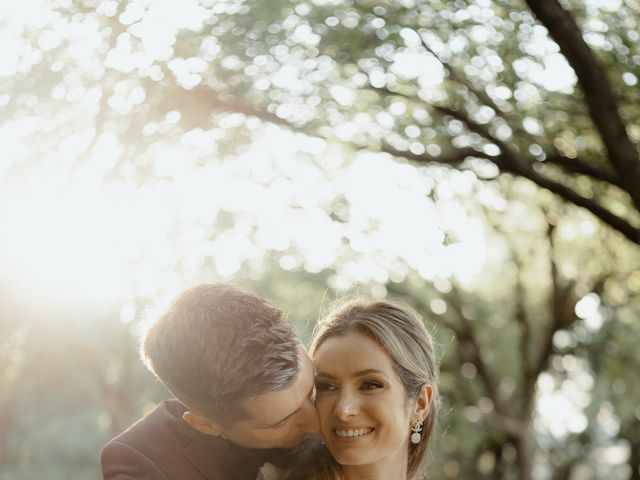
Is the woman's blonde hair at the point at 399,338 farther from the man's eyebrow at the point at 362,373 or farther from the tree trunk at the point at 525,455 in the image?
the tree trunk at the point at 525,455

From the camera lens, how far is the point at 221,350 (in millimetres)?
4016

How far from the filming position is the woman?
14.6ft

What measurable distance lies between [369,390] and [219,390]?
0.74 m

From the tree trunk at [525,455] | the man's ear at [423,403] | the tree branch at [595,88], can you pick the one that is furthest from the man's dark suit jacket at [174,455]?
the tree trunk at [525,455]

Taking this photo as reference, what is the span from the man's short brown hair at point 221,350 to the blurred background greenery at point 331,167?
1.35 feet

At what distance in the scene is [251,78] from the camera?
8836 millimetres

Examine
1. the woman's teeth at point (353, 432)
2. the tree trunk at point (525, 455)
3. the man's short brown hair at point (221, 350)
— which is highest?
the man's short brown hair at point (221, 350)

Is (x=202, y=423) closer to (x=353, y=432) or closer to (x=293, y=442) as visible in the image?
(x=293, y=442)

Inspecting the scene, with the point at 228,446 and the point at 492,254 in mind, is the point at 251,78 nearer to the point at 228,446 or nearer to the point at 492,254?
the point at 228,446

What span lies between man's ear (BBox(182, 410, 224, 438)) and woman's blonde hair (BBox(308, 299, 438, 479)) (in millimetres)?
564

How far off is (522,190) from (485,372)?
4.27 m

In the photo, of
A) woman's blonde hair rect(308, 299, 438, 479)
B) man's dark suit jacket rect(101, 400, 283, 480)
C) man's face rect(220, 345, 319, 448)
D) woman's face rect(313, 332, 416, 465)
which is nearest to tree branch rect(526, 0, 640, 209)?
woman's blonde hair rect(308, 299, 438, 479)

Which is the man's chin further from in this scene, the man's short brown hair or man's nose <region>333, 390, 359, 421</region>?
the man's short brown hair

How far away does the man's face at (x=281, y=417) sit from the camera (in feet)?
13.5
